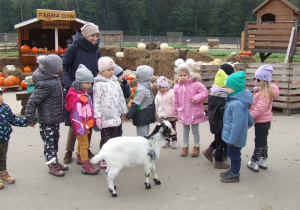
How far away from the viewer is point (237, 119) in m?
4.11

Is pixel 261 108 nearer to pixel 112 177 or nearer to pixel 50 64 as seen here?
pixel 112 177

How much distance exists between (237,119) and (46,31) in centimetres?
1422

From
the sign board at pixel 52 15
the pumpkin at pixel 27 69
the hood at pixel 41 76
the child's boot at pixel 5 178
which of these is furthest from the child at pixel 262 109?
the pumpkin at pixel 27 69

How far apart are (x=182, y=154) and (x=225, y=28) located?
77.9 metres

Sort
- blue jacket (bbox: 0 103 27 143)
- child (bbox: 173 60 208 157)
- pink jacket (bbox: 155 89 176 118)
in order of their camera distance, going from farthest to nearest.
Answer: pink jacket (bbox: 155 89 176 118)
child (bbox: 173 60 208 157)
blue jacket (bbox: 0 103 27 143)

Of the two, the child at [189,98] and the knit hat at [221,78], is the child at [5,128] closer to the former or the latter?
the child at [189,98]

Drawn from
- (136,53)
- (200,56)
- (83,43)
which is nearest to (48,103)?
(83,43)

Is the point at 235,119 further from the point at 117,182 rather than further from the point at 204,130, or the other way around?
the point at 204,130

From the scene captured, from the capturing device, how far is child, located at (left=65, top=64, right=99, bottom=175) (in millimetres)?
4324

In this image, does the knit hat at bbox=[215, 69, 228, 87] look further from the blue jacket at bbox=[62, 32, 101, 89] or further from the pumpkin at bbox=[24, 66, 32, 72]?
the pumpkin at bbox=[24, 66, 32, 72]

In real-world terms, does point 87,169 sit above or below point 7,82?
below

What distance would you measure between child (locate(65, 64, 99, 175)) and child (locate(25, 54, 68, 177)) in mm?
173

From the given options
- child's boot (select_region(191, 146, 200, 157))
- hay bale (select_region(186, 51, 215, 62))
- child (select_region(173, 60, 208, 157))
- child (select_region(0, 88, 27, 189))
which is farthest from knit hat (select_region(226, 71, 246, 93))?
hay bale (select_region(186, 51, 215, 62))

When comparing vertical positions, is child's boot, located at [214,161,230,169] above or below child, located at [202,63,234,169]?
below
